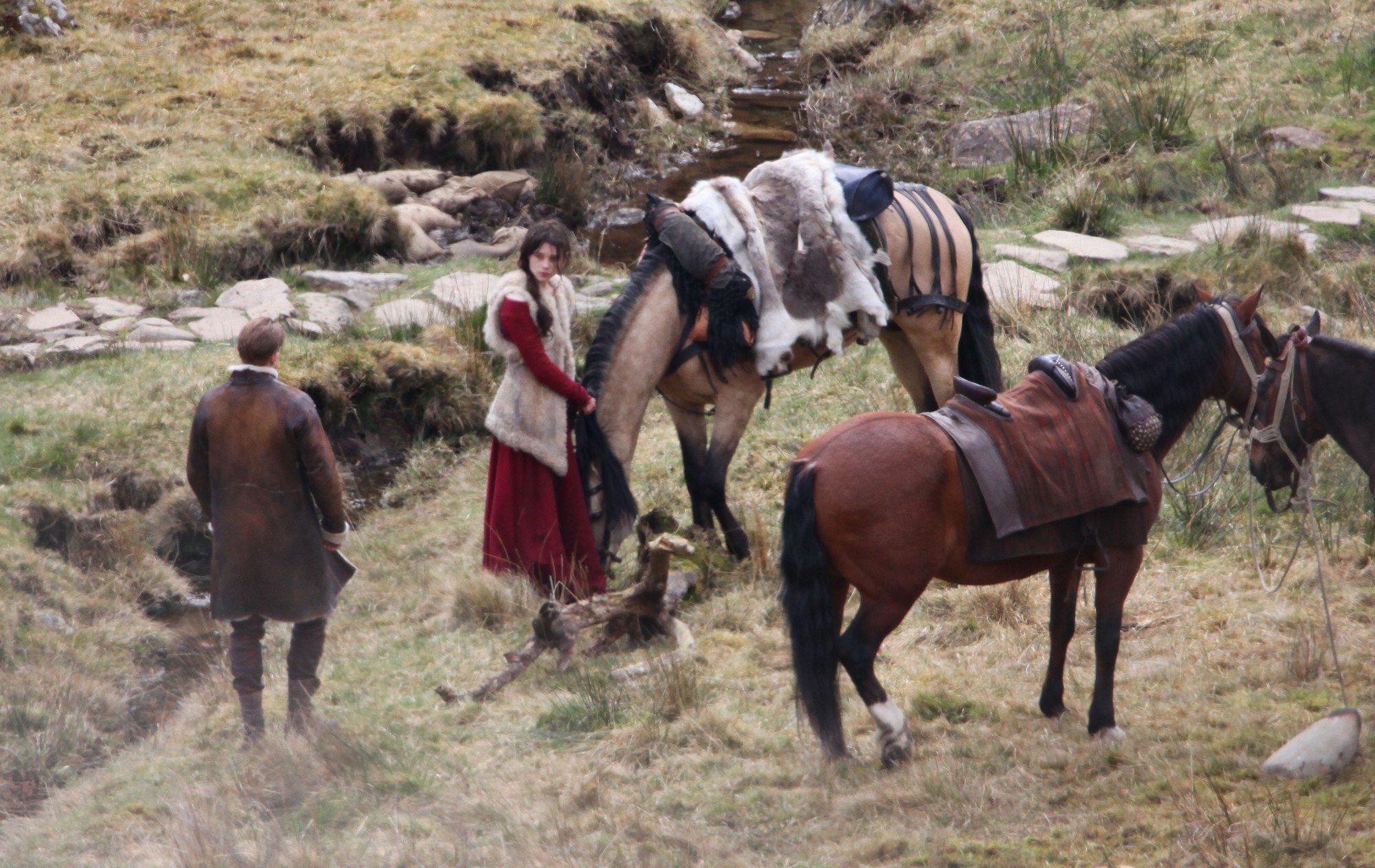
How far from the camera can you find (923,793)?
358cm

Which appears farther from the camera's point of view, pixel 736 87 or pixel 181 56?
pixel 736 87

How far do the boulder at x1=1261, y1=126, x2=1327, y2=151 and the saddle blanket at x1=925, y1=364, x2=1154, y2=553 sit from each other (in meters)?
8.08

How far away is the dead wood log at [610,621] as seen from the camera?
470 centimetres

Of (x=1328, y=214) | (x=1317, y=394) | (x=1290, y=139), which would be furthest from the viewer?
(x=1290, y=139)

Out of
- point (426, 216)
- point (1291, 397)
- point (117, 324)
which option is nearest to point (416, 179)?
point (426, 216)

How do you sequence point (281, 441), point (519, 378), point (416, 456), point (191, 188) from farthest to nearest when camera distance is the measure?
point (191, 188)
point (416, 456)
point (519, 378)
point (281, 441)

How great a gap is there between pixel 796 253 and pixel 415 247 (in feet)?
→ 18.2

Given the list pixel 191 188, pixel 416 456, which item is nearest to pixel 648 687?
pixel 416 456

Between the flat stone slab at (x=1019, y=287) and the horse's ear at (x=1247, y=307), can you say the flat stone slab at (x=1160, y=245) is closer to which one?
the flat stone slab at (x=1019, y=287)

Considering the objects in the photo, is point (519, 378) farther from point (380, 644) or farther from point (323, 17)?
point (323, 17)

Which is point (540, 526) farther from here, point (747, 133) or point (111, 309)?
point (747, 133)

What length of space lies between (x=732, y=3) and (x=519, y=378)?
55.1ft

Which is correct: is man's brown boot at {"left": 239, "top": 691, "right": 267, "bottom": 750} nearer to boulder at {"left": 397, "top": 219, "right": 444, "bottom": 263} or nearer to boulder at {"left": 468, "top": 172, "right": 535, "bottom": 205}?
boulder at {"left": 397, "top": 219, "right": 444, "bottom": 263}

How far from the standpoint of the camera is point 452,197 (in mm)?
11227
